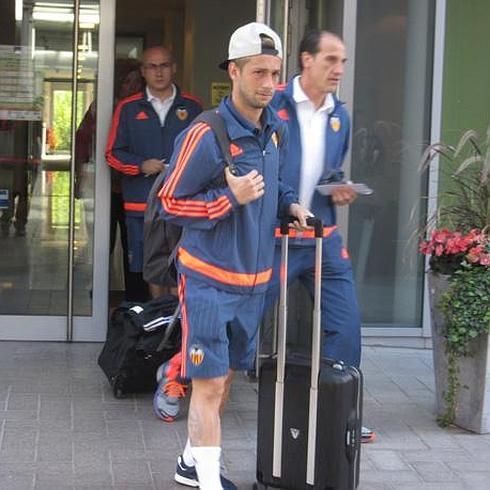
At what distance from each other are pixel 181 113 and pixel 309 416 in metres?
3.07

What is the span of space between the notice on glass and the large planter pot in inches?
119

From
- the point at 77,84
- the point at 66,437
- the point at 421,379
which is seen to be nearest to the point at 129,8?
the point at 77,84

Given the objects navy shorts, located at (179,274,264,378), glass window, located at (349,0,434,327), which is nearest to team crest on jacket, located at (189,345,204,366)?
navy shorts, located at (179,274,264,378)

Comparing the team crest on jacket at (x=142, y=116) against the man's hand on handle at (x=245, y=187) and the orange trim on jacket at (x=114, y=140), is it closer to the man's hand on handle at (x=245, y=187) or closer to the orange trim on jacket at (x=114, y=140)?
the orange trim on jacket at (x=114, y=140)

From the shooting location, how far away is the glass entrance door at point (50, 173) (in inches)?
285

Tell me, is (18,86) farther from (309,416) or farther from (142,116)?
(309,416)

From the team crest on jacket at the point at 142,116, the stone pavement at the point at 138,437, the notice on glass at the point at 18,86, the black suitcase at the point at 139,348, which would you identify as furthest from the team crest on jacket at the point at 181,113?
the stone pavement at the point at 138,437

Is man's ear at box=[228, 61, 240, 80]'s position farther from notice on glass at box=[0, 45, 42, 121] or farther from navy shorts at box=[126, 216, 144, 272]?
notice on glass at box=[0, 45, 42, 121]

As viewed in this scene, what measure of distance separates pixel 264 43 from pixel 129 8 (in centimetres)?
853

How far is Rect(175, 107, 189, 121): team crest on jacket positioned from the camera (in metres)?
6.98

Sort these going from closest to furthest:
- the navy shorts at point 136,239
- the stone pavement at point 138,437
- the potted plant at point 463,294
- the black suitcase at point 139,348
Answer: the stone pavement at point 138,437 → the potted plant at point 463,294 → the black suitcase at point 139,348 → the navy shorts at point 136,239

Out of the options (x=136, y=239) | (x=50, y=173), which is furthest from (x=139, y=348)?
(x=50, y=173)

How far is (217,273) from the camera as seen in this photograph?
4242mm

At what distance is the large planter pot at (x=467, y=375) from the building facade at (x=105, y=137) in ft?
4.90
